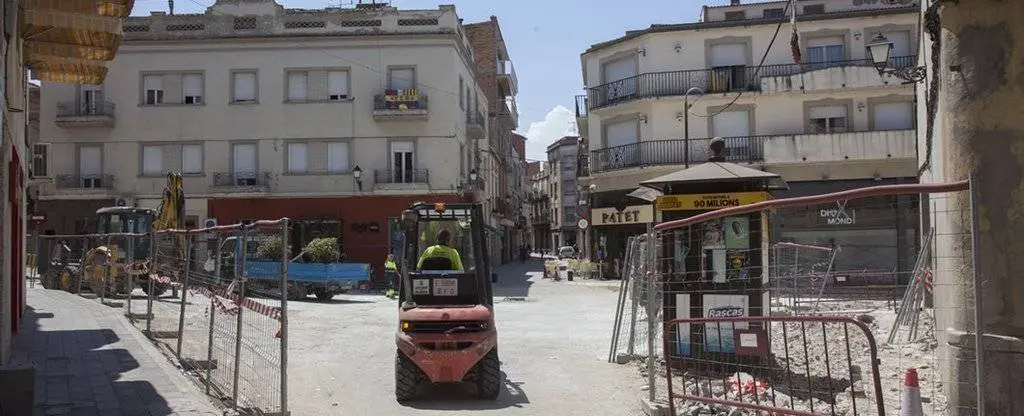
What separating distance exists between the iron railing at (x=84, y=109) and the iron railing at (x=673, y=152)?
66.5ft

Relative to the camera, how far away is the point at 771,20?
1287 inches

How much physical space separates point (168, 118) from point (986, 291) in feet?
111

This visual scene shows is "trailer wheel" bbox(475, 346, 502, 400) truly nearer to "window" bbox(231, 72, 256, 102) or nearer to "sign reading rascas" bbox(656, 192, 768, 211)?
"sign reading rascas" bbox(656, 192, 768, 211)

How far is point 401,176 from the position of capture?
3384 cm

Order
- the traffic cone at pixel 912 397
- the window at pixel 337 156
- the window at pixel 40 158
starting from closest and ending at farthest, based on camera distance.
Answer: the traffic cone at pixel 912 397 → the window at pixel 40 158 → the window at pixel 337 156

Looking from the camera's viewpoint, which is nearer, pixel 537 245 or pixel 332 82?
pixel 332 82

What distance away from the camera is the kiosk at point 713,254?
362 inches

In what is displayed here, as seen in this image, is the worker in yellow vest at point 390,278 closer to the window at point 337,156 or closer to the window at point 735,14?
the window at point 337,156

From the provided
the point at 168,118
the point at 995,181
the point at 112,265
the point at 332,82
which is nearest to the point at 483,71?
the point at 332,82

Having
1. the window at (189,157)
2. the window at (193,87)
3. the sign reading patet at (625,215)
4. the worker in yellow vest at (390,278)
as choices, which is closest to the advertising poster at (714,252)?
the worker in yellow vest at (390,278)

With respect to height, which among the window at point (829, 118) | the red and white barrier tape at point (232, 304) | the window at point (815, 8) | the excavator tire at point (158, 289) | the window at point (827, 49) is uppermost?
the window at point (815, 8)

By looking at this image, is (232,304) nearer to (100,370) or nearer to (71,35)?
(100,370)

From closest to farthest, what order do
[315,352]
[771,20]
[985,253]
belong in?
[985,253]
[315,352]
[771,20]

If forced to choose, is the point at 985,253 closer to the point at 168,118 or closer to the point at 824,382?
the point at 824,382
